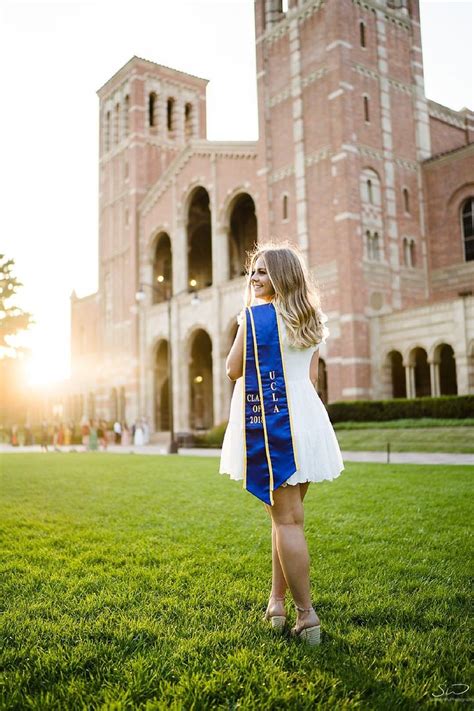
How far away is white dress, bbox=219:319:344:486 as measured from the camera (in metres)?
3.34

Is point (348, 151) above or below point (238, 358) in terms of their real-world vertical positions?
above

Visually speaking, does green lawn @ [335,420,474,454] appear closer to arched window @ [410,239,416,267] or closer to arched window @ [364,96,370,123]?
arched window @ [410,239,416,267]

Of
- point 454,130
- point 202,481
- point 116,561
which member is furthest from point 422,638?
point 454,130

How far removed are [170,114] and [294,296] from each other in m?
47.9

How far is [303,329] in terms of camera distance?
3.44 metres

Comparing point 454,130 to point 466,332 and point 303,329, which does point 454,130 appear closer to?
point 466,332

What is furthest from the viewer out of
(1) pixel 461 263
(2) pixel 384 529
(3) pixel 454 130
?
(3) pixel 454 130

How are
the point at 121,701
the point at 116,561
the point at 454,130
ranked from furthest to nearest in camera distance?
the point at 454,130 → the point at 116,561 → the point at 121,701

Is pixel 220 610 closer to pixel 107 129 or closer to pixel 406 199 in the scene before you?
pixel 406 199

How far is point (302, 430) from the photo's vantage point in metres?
3.36

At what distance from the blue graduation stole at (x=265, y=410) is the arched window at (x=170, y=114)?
46878 mm

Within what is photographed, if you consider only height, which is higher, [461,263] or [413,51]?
[413,51]

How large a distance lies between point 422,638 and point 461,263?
29459mm

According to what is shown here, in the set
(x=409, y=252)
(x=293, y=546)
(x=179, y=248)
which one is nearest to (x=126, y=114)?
(x=179, y=248)
